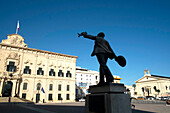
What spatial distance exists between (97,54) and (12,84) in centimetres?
2954

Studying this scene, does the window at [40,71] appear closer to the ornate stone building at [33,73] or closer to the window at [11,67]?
the ornate stone building at [33,73]

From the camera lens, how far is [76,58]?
39.7m


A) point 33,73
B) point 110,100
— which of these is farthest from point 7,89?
point 110,100

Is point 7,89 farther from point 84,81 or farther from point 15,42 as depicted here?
point 84,81

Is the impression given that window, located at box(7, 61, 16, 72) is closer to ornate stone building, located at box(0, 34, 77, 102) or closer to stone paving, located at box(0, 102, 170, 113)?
ornate stone building, located at box(0, 34, 77, 102)

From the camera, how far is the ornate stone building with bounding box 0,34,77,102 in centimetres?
2873

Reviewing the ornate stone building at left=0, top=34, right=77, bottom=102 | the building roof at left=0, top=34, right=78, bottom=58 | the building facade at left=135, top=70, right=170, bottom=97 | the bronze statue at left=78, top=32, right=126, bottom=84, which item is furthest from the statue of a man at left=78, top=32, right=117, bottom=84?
the building facade at left=135, top=70, right=170, bottom=97

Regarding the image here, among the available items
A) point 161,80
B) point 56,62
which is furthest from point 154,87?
point 56,62

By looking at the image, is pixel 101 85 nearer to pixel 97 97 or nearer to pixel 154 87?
pixel 97 97

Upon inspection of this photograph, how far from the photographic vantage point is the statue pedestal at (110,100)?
437 centimetres

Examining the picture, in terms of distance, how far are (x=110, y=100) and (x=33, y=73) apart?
3119 cm

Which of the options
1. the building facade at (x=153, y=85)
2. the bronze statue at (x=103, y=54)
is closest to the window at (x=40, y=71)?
the bronze statue at (x=103, y=54)

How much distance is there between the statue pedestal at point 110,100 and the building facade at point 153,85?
6574 cm

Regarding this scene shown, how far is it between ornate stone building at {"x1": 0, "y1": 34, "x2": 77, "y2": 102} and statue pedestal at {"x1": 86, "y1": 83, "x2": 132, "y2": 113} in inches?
1048
